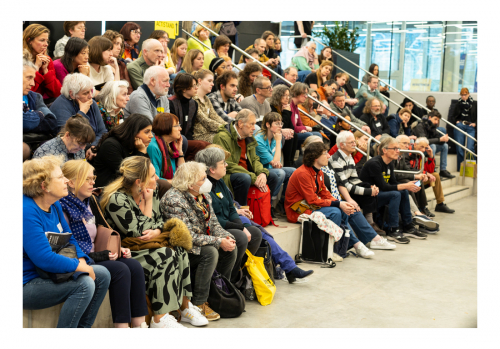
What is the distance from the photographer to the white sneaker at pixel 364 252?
5777 millimetres

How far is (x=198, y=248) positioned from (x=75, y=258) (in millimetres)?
1070

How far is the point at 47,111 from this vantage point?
164 inches

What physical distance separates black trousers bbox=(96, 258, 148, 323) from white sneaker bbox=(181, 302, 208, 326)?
1.69ft

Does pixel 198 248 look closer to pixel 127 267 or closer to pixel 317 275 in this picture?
pixel 127 267

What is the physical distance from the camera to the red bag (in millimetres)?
5477

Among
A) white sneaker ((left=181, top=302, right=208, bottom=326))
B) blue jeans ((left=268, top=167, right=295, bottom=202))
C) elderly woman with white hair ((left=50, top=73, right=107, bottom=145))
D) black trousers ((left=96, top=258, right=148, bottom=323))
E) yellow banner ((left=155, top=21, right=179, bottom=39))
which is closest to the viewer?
black trousers ((left=96, top=258, right=148, bottom=323))

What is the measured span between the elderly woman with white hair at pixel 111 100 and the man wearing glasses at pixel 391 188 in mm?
3307

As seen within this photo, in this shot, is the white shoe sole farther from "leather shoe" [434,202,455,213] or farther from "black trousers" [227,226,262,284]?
"black trousers" [227,226,262,284]

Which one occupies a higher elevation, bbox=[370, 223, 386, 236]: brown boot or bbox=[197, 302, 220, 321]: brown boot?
bbox=[370, 223, 386, 236]: brown boot

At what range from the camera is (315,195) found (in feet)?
18.4

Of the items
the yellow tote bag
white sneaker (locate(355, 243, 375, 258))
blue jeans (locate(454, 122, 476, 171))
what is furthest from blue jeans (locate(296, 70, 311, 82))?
the yellow tote bag

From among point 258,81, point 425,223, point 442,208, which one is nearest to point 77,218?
point 258,81

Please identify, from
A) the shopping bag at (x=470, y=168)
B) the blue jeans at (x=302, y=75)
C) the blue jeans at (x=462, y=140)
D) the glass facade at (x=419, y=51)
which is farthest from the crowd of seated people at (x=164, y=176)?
the glass facade at (x=419, y=51)
